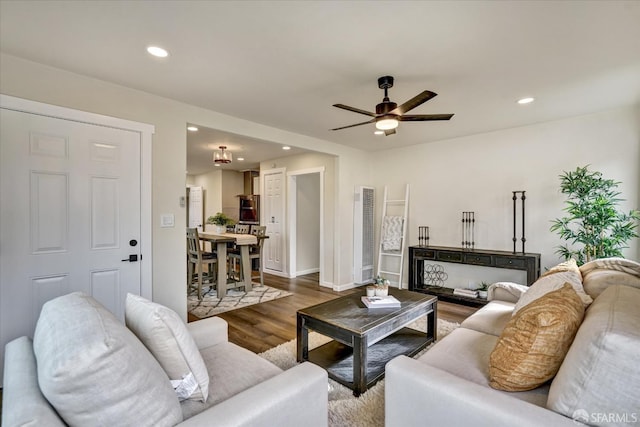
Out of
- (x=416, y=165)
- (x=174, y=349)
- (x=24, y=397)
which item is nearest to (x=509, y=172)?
(x=416, y=165)

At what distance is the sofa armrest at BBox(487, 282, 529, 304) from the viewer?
8.94 feet

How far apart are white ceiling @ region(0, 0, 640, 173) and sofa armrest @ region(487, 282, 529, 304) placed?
187 cm

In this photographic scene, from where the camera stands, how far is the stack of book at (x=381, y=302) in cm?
257

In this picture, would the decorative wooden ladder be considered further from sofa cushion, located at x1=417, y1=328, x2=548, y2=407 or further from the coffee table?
sofa cushion, located at x1=417, y1=328, x2=548, y2=407

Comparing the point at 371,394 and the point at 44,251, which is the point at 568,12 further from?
the point at 44,251

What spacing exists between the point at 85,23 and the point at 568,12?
9.68 ft

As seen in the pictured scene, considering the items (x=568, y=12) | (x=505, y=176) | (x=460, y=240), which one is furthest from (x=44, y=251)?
(x=505, y=176)

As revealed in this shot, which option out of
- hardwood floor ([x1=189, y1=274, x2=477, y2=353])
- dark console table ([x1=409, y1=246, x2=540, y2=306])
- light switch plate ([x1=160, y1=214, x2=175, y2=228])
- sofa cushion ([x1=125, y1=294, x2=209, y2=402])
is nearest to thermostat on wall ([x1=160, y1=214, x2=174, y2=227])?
light switch plate ([x1=160, y1=214, x2=175, y2=228])

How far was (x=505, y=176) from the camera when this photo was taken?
13.9 ft

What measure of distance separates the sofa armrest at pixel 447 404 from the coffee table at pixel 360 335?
0.65 m

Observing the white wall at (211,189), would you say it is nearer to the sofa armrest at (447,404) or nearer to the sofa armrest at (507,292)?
the sofa armrest at (507,292)

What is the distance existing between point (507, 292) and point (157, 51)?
11.7 feet

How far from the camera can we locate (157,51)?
2197mm

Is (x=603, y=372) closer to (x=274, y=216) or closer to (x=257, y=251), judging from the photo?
(x=257, y=251)
